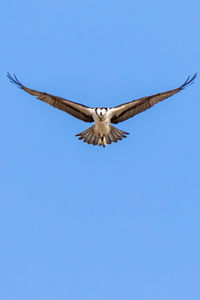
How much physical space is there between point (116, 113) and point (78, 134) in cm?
127

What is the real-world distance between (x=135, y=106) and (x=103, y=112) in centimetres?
106

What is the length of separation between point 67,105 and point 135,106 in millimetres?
1947

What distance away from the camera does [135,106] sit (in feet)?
93.5

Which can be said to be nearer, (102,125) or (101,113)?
(101,113)

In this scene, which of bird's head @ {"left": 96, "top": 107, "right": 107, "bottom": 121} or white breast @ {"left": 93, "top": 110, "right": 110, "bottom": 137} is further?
white breast @ {"left": 93, "top": 110, "right": 110, "bottom": 137}

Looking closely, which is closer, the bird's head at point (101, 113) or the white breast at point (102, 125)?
the bird's head at point (101, 113)

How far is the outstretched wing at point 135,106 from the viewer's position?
2820 centimetres

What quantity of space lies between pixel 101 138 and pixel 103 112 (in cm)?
86

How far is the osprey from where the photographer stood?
28.1 m

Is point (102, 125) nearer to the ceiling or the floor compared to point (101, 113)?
nearer to the floor

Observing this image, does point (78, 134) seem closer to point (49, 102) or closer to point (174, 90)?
point (49, 102)

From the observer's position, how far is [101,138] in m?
28.5

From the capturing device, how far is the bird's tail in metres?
28.5

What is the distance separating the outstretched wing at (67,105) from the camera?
2808 centimetres
